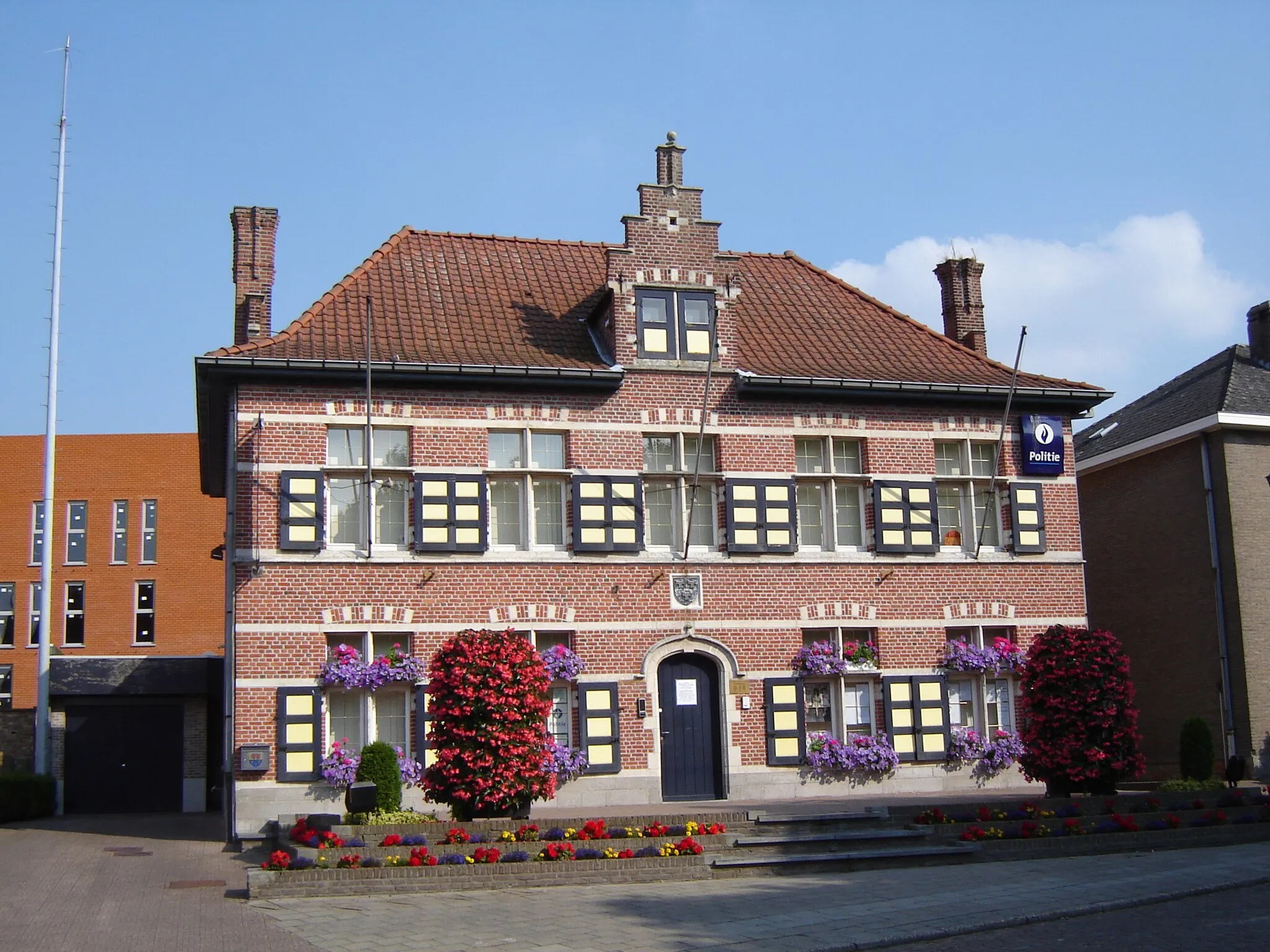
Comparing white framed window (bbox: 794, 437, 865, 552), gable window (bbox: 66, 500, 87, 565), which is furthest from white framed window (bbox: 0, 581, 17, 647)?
white framed window (bbox: 794, 437, 865, 552)

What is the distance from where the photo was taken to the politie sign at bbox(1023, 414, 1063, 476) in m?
22.2

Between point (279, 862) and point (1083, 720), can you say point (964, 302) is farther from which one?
point (279, 862)

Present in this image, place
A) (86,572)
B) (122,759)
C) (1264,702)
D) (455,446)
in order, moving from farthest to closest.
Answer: (86,572) < (122,759) < (1264,702) < (455,446)

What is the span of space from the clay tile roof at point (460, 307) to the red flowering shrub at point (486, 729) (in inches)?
213

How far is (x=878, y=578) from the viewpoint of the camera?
69.3 ft

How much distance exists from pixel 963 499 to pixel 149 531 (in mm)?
32466

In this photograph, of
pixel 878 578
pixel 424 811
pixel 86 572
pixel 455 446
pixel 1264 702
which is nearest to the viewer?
pixel 424 811

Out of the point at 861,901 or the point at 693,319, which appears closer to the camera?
the point at 861,901

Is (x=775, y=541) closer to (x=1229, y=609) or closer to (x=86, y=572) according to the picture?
(x=1229, y=609)

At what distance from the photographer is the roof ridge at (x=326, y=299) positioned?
760 inches

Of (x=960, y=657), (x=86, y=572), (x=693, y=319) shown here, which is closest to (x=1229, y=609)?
(x=960, y=657)

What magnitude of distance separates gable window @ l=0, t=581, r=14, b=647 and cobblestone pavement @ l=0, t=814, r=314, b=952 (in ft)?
83.1

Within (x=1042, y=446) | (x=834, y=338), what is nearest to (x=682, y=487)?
(x=834, y=338)

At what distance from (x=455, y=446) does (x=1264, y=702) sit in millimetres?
15125
